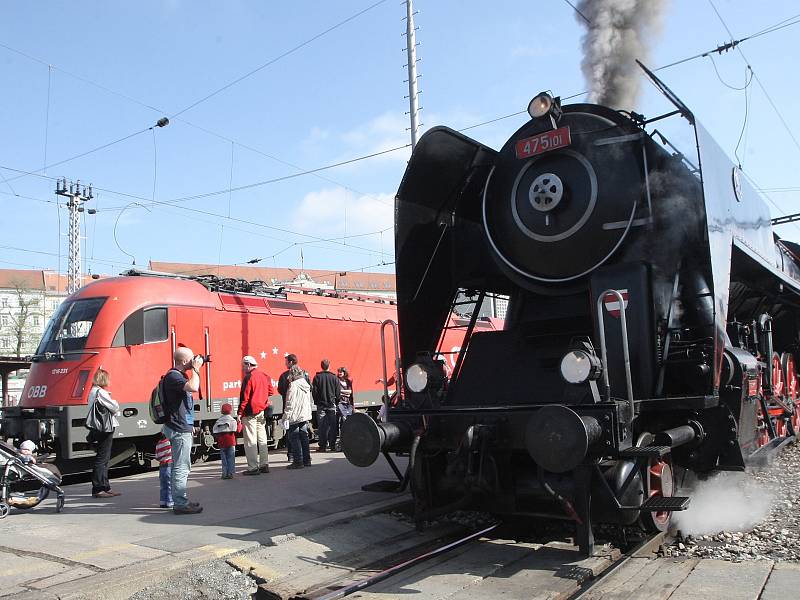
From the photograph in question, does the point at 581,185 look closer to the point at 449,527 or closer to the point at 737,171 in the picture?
the point at 737,171

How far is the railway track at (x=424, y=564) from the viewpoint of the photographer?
15.1 feet

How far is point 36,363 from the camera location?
11.1 metres

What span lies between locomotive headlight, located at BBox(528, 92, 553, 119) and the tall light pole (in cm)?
830

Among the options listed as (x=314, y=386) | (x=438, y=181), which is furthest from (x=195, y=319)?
(x=438, y=181)

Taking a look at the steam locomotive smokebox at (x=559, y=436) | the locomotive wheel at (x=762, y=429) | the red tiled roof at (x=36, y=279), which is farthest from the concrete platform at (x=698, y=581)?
the red tiled roof at (x=36, y=279)

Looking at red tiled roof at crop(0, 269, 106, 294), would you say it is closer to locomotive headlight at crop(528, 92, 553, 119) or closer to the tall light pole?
the tall light pole

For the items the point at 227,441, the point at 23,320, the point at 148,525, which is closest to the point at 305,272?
the point at 23,320

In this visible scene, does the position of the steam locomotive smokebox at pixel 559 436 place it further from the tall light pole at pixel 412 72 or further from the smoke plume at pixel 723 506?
the tall light pole at pixel 412 72

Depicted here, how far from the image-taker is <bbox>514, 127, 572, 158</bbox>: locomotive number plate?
5967 mm

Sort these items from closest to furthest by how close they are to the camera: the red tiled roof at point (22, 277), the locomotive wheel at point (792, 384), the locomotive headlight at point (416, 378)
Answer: the locomotive headlight at point (416, 378) → the locomotive wheel at point (792, 384) → the red tiled roof at point (22, 277)

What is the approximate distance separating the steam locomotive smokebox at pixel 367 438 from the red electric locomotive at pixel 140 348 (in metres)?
6.26

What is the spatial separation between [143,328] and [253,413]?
125 inches

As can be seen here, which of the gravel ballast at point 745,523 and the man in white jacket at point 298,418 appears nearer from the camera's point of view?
the gravel ballast at point 745,523

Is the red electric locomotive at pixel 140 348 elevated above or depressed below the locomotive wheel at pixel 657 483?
above
